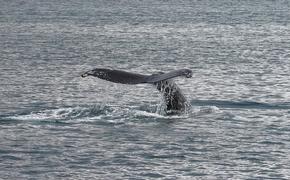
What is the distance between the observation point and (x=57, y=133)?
3088cm

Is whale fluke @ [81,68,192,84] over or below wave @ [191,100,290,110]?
over

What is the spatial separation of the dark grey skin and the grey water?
1.96 feet

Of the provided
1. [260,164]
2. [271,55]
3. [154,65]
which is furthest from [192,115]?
[271,55]

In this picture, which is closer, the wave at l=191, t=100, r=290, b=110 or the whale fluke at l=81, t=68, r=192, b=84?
the whale fluke at l=81, t=68, r=192, b=84

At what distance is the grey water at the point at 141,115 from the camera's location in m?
26.9

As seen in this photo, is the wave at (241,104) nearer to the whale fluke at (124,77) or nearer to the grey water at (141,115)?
the grey water at (141,115)

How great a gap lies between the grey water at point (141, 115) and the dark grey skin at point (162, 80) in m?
0.60

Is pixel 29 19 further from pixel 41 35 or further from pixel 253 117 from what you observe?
pixel 253 117

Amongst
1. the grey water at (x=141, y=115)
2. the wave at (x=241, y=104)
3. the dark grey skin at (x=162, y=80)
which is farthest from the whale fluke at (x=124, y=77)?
the wave at (x=241, y=104)

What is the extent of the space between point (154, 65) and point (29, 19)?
5573 centimetres

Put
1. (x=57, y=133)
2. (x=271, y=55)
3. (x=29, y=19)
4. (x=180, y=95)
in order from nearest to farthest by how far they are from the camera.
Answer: (x=57, y=133) → (x=180, y=95) → (x=271, y=55) → (x=29, y=19)

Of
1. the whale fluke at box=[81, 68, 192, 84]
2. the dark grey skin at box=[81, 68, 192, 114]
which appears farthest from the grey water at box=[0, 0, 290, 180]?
the whale fluke at box=[81, 68, 192, 84]

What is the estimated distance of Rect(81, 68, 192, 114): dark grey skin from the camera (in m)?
29.7

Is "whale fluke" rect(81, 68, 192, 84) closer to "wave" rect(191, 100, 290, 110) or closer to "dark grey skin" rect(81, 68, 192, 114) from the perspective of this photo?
"dark grey skin" rect(81, 68, 192, 114)
